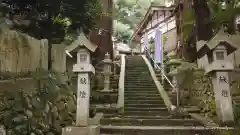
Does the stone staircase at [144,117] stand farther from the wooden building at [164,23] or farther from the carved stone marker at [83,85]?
the wooden building at [164,23]

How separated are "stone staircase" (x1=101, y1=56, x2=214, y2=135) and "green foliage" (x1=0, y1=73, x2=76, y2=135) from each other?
147cm

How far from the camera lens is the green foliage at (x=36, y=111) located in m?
7.23

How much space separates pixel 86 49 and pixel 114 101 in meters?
5.25

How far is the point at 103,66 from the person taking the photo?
1548 cm

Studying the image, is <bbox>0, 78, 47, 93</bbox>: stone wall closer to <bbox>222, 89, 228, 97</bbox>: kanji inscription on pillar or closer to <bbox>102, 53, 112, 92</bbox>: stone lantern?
<bbox>102, 53, 112, 92</bbox>: stone lantern

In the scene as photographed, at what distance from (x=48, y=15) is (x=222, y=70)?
7.77 metres

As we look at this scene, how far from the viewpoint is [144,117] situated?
10148 mm

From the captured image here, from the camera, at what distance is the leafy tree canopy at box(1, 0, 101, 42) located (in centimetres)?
1123

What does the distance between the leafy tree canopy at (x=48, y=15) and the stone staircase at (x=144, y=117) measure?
437cm

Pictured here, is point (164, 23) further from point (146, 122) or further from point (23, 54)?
point (23, 54)

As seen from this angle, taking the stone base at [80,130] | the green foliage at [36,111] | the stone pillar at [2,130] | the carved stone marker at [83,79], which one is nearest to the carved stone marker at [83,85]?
the carved stone marker at [83,79]

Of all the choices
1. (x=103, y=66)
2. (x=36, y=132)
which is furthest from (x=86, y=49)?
(x=103, y=66)

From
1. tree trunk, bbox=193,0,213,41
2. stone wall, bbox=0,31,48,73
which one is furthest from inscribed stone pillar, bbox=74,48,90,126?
tree trunk, bbox=193,0,213,41

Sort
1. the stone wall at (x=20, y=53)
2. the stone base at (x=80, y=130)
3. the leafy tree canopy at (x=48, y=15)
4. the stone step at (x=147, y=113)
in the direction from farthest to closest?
the leafy tree canopy at (x=48, y=15) → the stone step at (x=147, y=113) → the stone wall at (x=20, y=53) → the stone base at (x=80, y=130)
